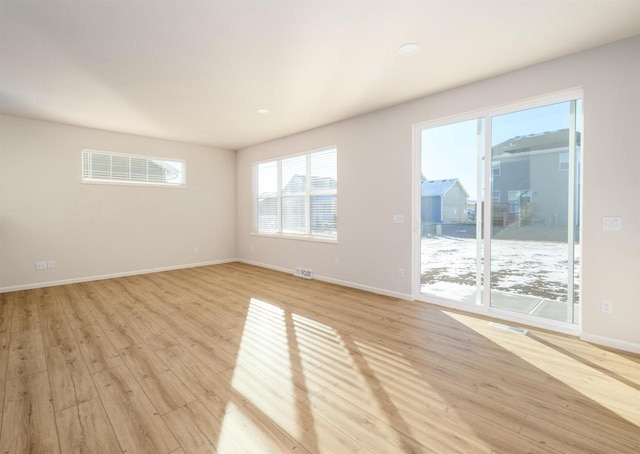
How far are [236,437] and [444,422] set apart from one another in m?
1.19

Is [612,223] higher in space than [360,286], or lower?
higher

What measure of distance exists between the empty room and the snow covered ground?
0.02 metres

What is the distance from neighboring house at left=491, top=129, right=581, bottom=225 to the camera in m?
2.97

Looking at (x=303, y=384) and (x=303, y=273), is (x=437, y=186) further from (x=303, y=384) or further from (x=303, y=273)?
(x=303, y=384)

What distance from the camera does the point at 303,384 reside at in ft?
6.91

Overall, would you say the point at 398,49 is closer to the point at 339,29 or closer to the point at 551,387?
the point at 339,29

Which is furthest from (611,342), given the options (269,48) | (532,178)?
(269,48)

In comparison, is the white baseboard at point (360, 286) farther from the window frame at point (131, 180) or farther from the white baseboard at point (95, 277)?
the window frame at point (131, 180)

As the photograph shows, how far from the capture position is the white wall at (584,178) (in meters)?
2.55

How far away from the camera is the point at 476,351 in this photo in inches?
101

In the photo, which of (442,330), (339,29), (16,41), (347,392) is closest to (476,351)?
(442,330)

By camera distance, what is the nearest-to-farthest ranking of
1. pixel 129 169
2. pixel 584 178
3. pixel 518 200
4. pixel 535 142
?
pixel 584 178 → pixel 535 142 → pixel 518 200 → pixel 129 169

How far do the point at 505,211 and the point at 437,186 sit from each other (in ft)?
2.78

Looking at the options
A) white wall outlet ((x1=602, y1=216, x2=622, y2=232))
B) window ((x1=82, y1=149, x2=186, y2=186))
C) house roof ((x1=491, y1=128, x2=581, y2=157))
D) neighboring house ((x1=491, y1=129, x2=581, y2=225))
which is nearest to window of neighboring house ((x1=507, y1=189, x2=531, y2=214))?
neighboring house ((x1=491, y1=129, x2=581, y2=225))
